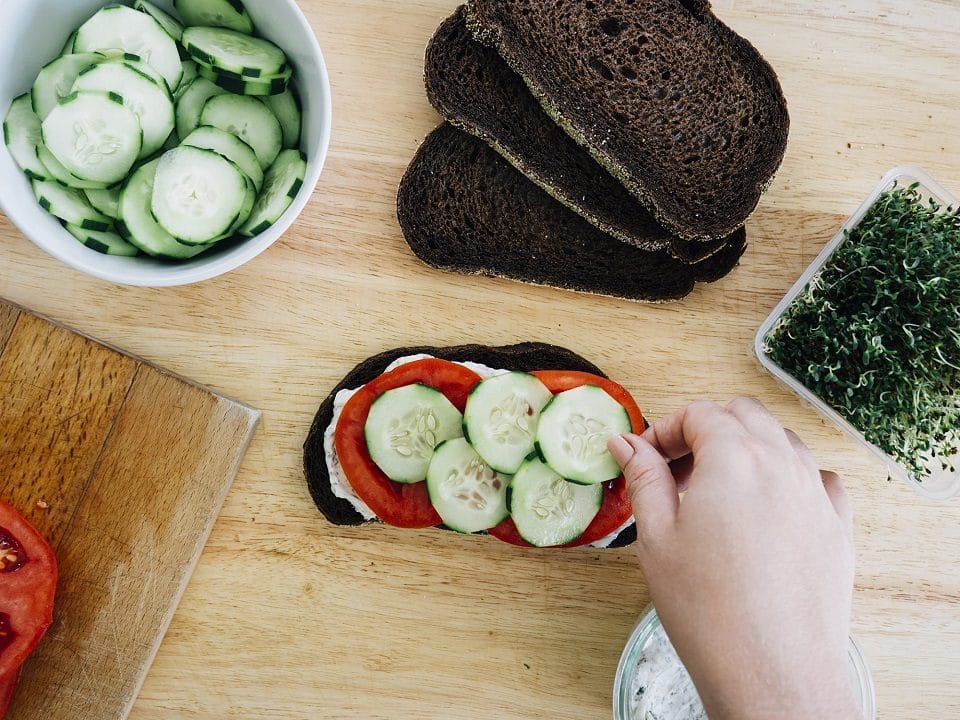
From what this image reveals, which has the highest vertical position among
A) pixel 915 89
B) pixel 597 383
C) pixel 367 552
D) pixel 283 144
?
pixel 915 89

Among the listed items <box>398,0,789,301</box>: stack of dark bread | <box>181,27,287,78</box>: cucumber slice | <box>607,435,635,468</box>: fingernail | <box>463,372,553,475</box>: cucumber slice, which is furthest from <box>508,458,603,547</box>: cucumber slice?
<box>181,27,287,78</box>: cucumber slice

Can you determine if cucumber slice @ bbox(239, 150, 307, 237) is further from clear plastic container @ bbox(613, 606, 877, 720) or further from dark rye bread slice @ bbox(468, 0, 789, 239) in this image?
clear plastic container @ bbox(613, 606, 877, 720)

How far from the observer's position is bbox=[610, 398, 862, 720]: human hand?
52.1 inches

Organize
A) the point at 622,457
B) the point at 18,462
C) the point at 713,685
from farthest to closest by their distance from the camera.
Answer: the point at 18,462 → the point at 622,457 → the point at 713,685

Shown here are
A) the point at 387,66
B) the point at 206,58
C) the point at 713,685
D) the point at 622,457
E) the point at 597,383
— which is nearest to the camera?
the point at 713,685

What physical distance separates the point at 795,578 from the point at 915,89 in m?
Result: 1.61

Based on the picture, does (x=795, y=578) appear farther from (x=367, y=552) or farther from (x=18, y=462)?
(x=18, y=462)

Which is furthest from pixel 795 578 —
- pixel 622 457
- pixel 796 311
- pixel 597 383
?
pixel 796 311

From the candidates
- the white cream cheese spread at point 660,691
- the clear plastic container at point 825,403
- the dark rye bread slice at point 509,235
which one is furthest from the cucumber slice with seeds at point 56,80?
the white cream cheese spread at point 660,691

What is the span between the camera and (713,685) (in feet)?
4.38

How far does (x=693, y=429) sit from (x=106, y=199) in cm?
139

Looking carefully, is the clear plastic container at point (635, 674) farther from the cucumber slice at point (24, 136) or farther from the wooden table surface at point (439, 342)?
the cucumber slice at point (24, 136)

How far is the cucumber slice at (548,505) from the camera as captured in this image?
1.70m

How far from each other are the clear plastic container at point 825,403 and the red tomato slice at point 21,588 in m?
1.95
